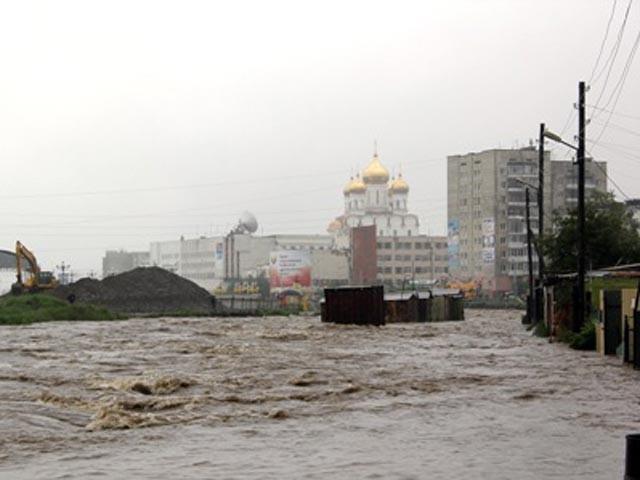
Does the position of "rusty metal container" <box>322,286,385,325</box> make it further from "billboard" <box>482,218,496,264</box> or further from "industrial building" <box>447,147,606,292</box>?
"billboard" <box>482,218,496,264</box>

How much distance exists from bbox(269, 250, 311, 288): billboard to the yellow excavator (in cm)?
9051

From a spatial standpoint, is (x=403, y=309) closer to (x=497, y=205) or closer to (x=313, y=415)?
(x=313, y=415)

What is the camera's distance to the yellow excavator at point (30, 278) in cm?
8681

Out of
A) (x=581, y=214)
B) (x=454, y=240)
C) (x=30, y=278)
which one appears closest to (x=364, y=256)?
(x=454, y=240)

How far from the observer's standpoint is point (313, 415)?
19562 mm

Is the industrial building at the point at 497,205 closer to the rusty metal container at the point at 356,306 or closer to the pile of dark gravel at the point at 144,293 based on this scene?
the pile of dark gravel at the point at 144,293

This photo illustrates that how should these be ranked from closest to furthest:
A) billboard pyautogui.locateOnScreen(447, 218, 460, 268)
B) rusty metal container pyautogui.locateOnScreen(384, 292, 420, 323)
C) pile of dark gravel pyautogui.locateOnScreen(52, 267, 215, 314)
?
1. rusty metal container pyautogui.locateOnScreen(384, 292, 420, 323)
2. pile of dark gravel pyautogui.locateOnScreen(52, 267, 215, 314)
3. billboard pyautogui.locateOnScreen(447, 218, 460, 268)

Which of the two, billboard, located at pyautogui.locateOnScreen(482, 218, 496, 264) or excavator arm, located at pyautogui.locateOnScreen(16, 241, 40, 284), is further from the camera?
billboard, located at pyautogui.locateOnScreen(482, 218, 496, 264)

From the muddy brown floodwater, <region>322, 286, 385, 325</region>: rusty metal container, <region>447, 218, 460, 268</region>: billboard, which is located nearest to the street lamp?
the muddy brown floodwater

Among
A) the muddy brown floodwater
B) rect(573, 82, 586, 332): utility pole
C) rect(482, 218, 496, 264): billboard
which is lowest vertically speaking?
the muddy brown floodwater

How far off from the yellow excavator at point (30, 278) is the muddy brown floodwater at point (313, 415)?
50678mm

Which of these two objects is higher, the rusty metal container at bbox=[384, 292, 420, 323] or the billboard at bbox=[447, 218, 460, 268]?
the billboard at bbox=[447, 218, 460, 268]

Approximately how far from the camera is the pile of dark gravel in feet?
317

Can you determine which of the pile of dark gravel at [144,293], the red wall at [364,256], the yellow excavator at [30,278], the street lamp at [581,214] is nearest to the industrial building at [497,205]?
the red wall at [364,256]
